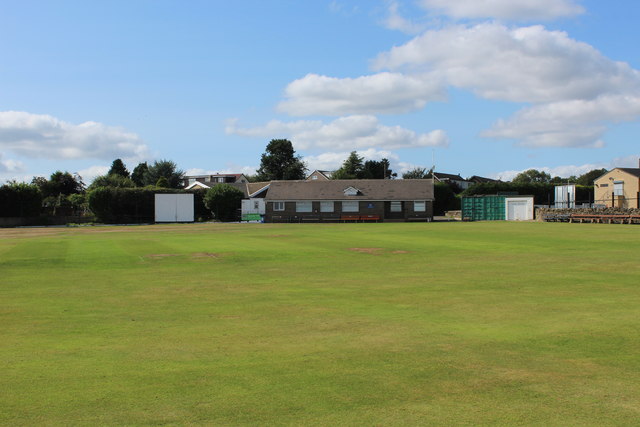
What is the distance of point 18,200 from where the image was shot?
68562mm

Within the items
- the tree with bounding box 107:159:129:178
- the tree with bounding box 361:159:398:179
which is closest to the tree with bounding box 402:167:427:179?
the tree with bounding box 361:159:398:179

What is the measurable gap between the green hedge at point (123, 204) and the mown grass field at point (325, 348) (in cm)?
5887

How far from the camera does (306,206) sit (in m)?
74.1

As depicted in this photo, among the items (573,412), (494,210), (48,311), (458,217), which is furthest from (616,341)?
(458,217)

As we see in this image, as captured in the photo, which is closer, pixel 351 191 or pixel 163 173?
pixel 351 191

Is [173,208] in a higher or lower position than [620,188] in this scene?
lower

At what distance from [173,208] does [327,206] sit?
2024 centimetres

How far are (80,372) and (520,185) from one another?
94317 millimetres

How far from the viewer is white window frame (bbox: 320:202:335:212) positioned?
73.6m

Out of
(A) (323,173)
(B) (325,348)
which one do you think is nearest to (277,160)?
(A) (323,173)

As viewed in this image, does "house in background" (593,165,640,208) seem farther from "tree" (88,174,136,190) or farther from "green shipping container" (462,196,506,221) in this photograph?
"tree" (88,174,136,190)

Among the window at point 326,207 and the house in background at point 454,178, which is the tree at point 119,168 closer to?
the house in background at point 454,178

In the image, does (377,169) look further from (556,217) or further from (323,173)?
(556,217)

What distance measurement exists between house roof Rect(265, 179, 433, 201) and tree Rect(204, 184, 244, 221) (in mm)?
5473
